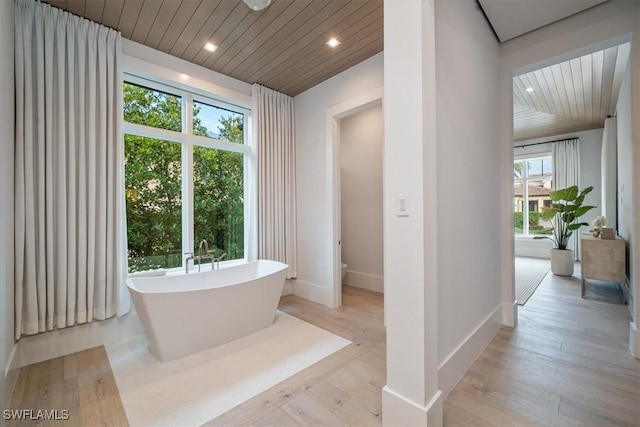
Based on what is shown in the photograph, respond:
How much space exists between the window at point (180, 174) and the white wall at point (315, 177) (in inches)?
31.6

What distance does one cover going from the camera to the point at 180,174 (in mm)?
3203

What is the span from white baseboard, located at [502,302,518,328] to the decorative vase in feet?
9.95

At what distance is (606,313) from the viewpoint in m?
2.95

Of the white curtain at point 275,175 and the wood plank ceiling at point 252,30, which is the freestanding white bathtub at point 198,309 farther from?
the wood plank ceiling at point 252,30

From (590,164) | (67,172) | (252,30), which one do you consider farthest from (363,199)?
(590,164)

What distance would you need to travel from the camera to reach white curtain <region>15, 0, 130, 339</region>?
6.85ft

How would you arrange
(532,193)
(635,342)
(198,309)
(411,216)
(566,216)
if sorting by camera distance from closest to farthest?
(411,216) → (635,342) → (198,309) → (566,216) → (532,193)

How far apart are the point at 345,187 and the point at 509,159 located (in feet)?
7.83

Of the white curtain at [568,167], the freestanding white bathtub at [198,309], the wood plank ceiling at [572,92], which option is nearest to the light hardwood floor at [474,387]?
the freestanding white bathtub at [198,309]

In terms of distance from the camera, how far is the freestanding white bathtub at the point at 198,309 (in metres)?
2.12

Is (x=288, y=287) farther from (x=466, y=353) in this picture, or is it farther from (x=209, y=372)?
(x=466, y=353)

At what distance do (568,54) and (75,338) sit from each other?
507cm

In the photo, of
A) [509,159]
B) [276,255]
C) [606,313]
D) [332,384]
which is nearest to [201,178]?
[276,255]

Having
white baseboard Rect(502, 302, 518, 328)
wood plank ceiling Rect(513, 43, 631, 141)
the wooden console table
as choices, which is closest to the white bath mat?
white baseboard Rect(502, 302, 518, 328)
